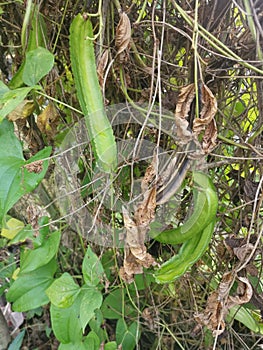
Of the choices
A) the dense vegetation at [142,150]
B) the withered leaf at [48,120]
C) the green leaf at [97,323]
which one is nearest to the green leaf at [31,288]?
the dense vegetation at [142,150]

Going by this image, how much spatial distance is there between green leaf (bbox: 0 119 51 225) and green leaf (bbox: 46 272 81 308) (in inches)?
7.3

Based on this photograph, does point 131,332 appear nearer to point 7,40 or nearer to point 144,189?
point 144,189

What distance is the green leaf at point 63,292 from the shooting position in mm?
732

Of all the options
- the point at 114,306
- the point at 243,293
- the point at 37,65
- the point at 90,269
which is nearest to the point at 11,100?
the point at 37,65

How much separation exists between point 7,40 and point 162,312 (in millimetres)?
656

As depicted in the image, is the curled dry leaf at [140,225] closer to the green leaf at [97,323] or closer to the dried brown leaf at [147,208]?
the dried brown leaf at [147,208]

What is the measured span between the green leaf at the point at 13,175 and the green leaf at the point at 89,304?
7.5 inches

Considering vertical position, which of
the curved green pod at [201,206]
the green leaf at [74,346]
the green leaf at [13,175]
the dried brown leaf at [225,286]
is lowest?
the green leaf at [74,346]

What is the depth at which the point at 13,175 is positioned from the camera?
64cm

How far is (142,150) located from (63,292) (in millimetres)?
269

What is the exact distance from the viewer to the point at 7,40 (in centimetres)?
88

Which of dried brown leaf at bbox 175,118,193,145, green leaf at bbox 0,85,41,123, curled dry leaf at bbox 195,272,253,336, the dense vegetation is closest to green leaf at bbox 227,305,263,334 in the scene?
the dense vegetation

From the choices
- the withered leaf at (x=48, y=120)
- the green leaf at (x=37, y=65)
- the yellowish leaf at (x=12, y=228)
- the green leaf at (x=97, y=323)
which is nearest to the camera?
the green leaf at (x=37, y=65)

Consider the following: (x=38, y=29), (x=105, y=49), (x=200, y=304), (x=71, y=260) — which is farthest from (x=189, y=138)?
(x=71, y=260)
